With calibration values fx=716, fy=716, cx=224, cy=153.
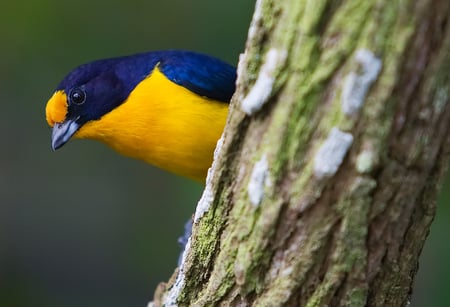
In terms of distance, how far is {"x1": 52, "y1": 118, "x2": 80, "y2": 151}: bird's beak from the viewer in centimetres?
247

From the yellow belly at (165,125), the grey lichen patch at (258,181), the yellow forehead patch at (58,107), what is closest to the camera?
the grey lichen patch at (258,181)

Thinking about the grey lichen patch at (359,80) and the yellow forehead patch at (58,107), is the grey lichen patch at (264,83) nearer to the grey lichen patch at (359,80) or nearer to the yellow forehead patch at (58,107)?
the grey lichen patch at (359,80)

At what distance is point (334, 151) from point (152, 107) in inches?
50.1

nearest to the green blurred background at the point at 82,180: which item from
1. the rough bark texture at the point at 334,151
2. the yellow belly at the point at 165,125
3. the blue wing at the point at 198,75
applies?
the blue wing at the point at 198,75

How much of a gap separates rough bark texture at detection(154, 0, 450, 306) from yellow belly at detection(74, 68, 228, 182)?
36.1 inches

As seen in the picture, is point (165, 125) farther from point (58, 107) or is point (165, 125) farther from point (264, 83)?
point (264, 83)

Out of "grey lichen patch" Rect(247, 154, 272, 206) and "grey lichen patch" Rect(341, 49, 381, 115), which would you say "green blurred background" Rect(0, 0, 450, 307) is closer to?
"grey lichen patch" Rect(247, 154, 272, 206)

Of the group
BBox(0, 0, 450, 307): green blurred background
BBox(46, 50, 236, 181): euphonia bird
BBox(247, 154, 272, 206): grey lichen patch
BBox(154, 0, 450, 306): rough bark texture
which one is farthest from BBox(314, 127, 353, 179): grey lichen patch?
BBox(0, 0, 450, 307): green blurred background

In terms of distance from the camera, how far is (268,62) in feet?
4.05

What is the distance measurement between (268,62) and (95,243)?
3412mm

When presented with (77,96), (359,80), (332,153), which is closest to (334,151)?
(332,153)

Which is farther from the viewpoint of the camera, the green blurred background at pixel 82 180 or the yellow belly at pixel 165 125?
the green blurred background at pixel 82 180

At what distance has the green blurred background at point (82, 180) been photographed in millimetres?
3881

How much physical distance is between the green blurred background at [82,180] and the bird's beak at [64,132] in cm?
133
